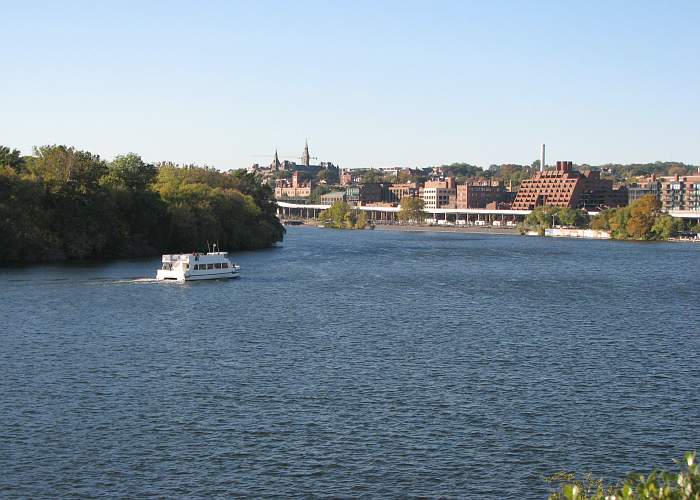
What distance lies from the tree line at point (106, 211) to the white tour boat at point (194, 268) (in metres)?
21.5

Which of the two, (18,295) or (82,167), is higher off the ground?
(82,167)

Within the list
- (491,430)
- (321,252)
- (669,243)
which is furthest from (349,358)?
(669,243)

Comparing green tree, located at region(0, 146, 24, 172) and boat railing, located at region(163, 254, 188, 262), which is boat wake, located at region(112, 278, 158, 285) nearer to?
boat railing, located at region(163, 254, 188, 262)

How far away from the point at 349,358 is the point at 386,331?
9.89 metres

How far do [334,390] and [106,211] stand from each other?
78.8 metres

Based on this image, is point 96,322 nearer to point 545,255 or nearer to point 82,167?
point 82,167

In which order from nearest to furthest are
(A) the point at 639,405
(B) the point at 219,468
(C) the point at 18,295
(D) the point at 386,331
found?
(B) the point at 219,468
(A) the point at 639,405
(D) the point at 386,331
(C) the point at 18,295

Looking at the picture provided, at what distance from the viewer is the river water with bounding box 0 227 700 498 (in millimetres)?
31516

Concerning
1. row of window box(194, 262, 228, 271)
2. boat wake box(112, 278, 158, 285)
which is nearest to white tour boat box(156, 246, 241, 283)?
row of window box(194, 262, 228, 271)

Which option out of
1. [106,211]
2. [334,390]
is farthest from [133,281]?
[334,390]

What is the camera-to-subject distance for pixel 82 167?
115 m

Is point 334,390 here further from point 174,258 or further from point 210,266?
point 210,266

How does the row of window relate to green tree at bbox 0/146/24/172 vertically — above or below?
below

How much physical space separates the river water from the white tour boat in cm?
719
